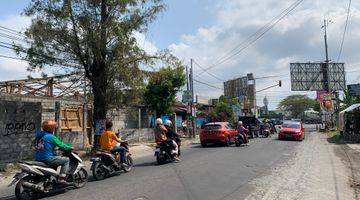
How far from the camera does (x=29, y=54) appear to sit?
75.8 ft

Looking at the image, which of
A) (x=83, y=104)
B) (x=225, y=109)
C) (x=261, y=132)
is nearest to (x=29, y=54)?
(x=83, y=104)

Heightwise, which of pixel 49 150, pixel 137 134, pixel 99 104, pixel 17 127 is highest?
pixel 99 104

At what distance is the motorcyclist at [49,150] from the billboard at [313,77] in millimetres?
60822

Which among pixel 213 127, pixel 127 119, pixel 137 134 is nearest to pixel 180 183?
pixel 213 127

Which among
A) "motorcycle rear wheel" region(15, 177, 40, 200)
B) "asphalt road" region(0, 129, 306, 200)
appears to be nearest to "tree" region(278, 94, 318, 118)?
"asphalt road" region(0, 129, 306, 200)

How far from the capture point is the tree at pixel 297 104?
14112 cm

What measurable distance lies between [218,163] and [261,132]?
27.5 m

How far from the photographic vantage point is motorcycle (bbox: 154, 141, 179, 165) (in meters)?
18.4

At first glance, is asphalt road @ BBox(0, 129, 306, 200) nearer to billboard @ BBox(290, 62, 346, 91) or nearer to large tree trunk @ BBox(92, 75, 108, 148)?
large tree trunk @ BBox(92, 75, 108, 148)

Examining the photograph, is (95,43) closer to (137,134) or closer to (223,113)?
(137,134)

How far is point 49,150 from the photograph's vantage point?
11.8m

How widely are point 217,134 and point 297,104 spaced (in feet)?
387

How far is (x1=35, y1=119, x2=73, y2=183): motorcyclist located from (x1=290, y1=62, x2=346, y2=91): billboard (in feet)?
200

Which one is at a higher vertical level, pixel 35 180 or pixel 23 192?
pixel 35 180
